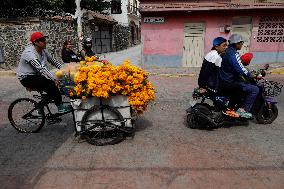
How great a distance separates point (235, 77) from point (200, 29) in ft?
36.7

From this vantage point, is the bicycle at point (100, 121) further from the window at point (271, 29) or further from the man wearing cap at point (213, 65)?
the window at point (271, 29)

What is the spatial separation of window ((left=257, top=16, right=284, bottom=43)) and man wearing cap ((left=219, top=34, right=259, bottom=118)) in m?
12.0

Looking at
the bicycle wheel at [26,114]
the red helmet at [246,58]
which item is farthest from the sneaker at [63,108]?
the red helmet at [246,58]

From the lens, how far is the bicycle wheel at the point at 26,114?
5.91 meters

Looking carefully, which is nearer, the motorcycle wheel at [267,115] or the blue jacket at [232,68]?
the blue jacket at [232,68]

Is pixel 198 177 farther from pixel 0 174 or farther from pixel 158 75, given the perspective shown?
pixel 158 75

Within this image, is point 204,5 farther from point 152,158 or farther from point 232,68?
point 152,158

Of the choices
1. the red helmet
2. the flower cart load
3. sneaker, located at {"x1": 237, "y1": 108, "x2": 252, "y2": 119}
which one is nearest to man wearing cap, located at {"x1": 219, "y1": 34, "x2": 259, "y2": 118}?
sneaker, located at {"x1": 237, "y1": 108, "x2": 252, "y2": 119}

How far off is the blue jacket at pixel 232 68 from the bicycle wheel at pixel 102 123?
2.34 meters

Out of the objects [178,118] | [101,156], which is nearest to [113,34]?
[178,118]

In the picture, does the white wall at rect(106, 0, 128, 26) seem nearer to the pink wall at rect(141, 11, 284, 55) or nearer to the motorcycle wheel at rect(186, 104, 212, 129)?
the pink wall at rect(141, 11, 284, 55)

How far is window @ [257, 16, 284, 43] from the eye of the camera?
645 inches

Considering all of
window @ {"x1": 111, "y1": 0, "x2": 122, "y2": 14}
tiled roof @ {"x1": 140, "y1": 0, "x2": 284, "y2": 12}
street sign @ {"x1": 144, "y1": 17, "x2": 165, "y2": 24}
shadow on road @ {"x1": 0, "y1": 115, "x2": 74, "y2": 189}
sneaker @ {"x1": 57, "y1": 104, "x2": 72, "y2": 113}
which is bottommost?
shadow on road @ {"x1": 0, "y1": 115, "x2": 74, "y2": 189}

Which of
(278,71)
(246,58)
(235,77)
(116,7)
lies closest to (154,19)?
(278,71)
